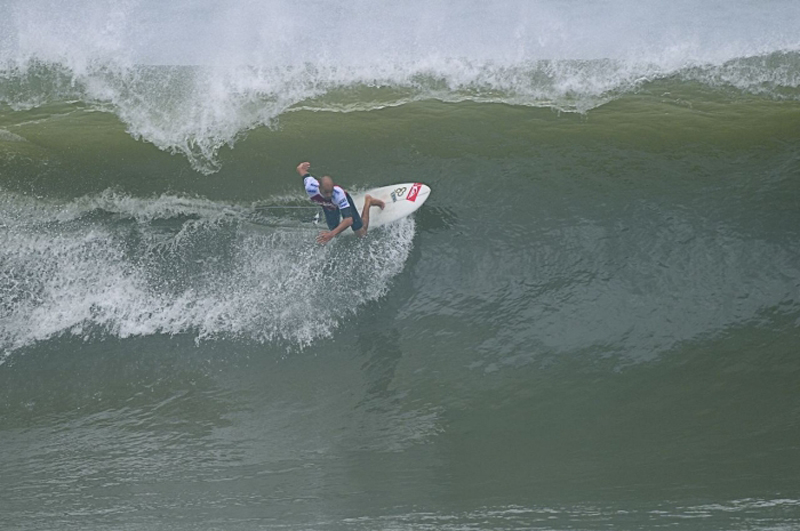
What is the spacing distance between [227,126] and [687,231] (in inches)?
278

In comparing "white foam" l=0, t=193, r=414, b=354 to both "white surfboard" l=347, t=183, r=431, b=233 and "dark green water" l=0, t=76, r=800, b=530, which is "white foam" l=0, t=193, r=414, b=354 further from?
"white surfboard" l=347, t=183, r=431, b=233

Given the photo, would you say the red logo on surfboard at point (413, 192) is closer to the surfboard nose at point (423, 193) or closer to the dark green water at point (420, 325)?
the surfboard nose at point (423, 193)

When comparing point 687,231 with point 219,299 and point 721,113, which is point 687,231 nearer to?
point 721,113

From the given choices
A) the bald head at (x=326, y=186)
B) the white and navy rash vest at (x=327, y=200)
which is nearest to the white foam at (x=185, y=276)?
the white and navy rash vest at (x=327, y=200)

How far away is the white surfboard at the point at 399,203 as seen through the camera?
31.1 feet

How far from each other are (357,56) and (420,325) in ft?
16.6

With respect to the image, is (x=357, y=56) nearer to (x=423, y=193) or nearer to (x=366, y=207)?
(x=423, y=193)

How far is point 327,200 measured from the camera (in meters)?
8.60

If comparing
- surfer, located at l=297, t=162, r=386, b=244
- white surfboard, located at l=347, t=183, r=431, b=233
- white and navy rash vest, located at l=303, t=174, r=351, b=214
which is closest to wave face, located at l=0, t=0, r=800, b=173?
white surfboard, located at l=347, t=183, r=431, b=233

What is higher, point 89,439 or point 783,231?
point 783,231

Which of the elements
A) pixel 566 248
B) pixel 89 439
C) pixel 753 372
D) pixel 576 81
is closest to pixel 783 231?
pixel 753 372

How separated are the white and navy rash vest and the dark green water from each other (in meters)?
0.92

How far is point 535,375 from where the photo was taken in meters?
8.48

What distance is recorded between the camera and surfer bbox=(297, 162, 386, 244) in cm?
844
